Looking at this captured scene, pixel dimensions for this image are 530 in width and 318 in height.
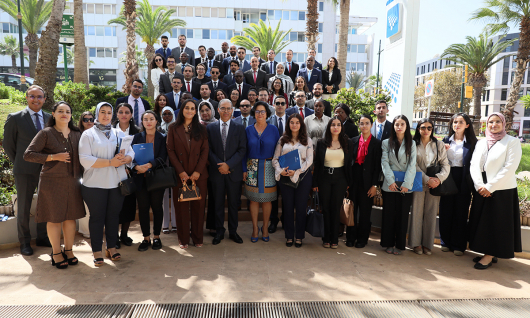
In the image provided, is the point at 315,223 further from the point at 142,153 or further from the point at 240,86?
the point at 240,86

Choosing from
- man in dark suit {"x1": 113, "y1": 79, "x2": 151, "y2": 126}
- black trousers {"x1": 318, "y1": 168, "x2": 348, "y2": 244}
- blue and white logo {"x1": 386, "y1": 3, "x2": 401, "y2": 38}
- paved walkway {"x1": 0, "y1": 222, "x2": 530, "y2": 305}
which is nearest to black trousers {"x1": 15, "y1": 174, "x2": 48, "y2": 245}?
paved walkway {"x1": 0, "y1": 222, "x2": 530, "y2": 305}

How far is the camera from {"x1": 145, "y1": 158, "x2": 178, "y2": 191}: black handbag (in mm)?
4531

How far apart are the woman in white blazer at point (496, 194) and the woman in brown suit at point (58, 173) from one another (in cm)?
512

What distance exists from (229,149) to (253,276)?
1.90 metres

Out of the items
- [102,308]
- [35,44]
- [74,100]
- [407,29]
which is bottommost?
[102,308]

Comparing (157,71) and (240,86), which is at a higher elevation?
(157,71)

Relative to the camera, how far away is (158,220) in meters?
4.91

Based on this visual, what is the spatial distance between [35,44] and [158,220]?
32482 mm

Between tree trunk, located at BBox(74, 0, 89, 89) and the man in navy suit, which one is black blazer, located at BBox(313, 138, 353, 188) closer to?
the man in navy suit

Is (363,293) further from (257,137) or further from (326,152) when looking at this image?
(257,137)

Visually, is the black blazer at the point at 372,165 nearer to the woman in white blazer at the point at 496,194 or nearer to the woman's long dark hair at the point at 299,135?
the woman's long dark hair at the point at 299,135

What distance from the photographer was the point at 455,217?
491 cm

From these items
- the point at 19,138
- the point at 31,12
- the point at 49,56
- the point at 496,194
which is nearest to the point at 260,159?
the point at 496,194

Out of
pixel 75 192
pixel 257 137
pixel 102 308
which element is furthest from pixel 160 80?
pixel 102 308
